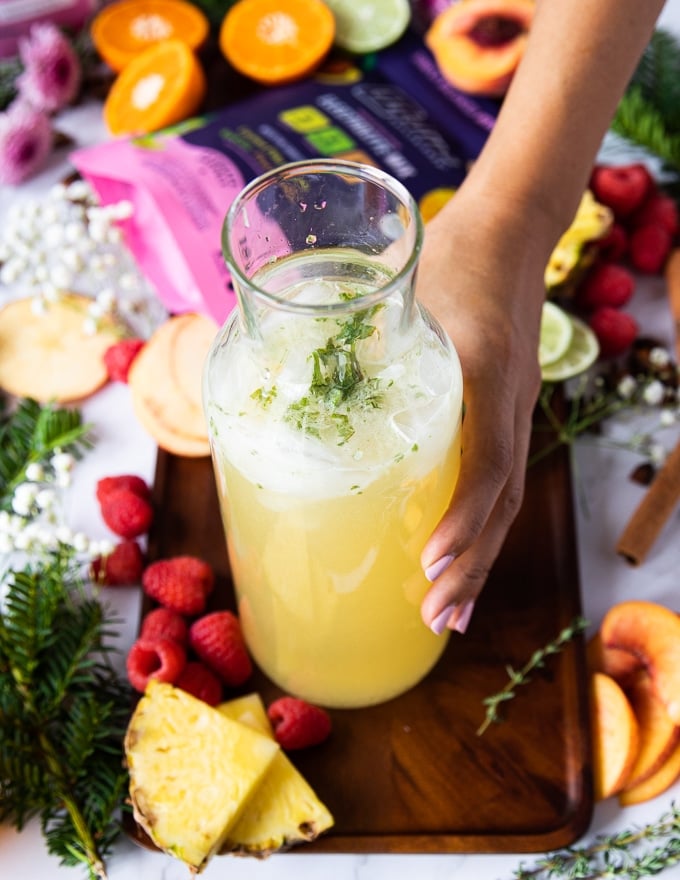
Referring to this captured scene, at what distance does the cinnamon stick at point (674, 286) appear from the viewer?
60.0 inches

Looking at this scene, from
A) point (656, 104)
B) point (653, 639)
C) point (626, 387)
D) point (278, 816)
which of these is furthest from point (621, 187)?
point (278, 816)

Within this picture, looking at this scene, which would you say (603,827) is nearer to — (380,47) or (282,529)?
(282,529)

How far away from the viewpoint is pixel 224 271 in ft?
4.91

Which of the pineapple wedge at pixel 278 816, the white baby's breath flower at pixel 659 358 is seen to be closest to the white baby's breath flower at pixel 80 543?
the pineapple wedge at pixel 278 816

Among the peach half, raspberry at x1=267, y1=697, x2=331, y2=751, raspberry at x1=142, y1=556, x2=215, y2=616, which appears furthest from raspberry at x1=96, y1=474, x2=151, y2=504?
the peach half

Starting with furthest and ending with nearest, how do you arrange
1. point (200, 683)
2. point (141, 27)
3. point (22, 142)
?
point (141, 27) → point (22, 142) → point (200, 683)

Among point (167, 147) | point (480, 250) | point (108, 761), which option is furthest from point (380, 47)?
point (108, 761)

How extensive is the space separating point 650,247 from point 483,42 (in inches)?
17.8

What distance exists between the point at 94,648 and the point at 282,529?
360mm

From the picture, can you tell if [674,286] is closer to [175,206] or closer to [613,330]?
[613,330]

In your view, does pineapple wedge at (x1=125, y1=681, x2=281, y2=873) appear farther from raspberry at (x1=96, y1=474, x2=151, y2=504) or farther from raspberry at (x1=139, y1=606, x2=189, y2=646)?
raspberry at (x1=96, y1=474, x2=151, y2=504)

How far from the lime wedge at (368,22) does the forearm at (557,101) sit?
2.11 feet

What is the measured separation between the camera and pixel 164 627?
3.88 feet

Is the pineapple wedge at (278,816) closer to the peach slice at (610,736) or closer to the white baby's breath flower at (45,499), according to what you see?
the peach slice at (610,736)
